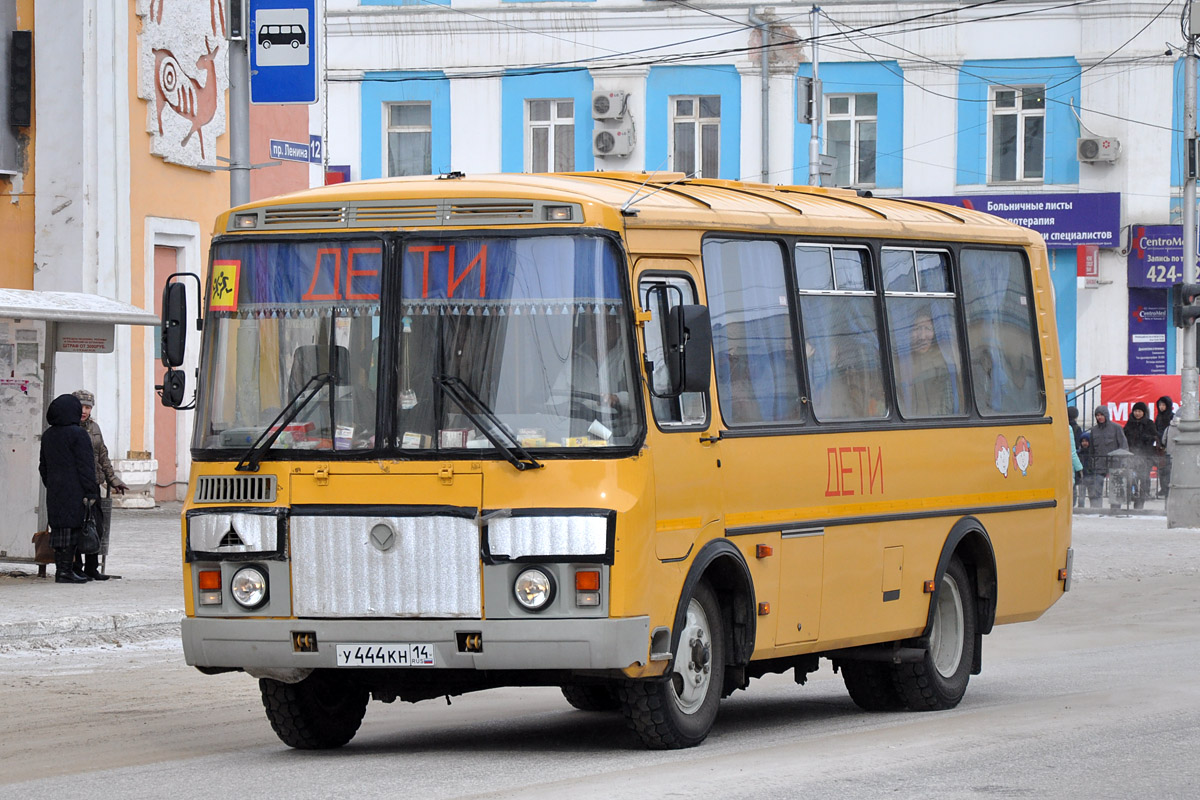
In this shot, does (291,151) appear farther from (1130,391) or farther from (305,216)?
(1130,391)

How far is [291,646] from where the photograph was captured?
31.6 ft

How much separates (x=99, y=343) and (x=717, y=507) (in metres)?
10.8

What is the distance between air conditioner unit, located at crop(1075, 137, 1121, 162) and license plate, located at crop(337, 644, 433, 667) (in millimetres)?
34433

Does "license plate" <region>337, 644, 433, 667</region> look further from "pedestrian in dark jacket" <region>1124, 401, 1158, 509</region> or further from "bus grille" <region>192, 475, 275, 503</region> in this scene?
"pedestrian in dark jacket" <region>1124, 401, 1158, 509</region>

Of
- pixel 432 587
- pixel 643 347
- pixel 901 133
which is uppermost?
pixel 901 133

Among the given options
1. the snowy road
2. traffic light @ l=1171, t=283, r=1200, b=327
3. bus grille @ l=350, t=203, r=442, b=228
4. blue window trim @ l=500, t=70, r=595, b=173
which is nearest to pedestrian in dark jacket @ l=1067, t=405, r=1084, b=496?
traffic light @ l=1171, t=283, r=1200, b=327

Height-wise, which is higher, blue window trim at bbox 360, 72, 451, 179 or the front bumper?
blue window trim at bbox 360, 72, 451, 179

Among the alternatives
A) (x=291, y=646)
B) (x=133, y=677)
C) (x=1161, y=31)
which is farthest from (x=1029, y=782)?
(x=1161, y=31)

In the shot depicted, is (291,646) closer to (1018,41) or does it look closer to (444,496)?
A: (444,496)

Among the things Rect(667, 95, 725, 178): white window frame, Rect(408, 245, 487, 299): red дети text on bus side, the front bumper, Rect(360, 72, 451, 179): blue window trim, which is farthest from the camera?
Rect(360, 72, 451, 179): blue window trim

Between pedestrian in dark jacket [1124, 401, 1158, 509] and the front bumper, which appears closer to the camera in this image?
the front bumper

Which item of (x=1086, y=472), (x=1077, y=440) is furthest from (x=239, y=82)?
(x=1077, y=440)

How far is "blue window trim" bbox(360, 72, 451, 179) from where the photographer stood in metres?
45.2

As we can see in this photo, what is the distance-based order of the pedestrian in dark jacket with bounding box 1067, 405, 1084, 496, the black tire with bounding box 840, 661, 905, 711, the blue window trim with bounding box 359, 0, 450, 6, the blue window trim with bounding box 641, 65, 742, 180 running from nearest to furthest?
the black tire with bounding box 840, 661, 905, 711 → the pedestrian in dark jacket with bounding box 1067, 405, 1084, 496 → the blue window trim with bounding box 641, 65, 742, 180 → the blue window trim with bounding box 359, 0, 450, 6
